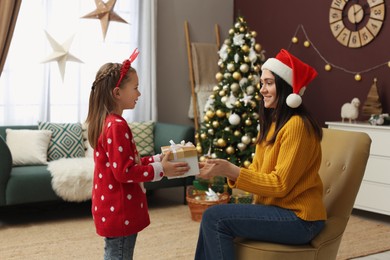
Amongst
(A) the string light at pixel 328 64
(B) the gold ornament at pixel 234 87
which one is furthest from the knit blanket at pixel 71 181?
(A) the string light at pixel 328 64

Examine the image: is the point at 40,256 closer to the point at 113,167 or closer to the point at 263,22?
the point at 113,167

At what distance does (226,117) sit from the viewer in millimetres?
4918

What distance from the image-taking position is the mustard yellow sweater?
211 cm

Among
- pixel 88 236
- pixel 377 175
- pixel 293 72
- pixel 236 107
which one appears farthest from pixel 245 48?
pixel 293 72

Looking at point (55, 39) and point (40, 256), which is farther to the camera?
point (55, 39)

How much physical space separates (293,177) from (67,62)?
342cm

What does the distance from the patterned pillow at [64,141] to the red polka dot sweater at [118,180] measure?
2.52 meters

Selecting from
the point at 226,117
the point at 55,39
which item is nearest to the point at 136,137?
the point at 226,117

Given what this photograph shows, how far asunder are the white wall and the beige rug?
5.16 ft

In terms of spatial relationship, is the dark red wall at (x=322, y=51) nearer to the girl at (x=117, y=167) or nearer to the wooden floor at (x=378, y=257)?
the wooden floor at (x=378, y=257)

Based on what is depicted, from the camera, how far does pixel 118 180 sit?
2033mm

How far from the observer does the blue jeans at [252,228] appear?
2.11m

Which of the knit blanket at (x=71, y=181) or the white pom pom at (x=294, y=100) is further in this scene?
the knit blanket at (x=71, y=181)

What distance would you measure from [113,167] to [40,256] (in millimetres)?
1550
